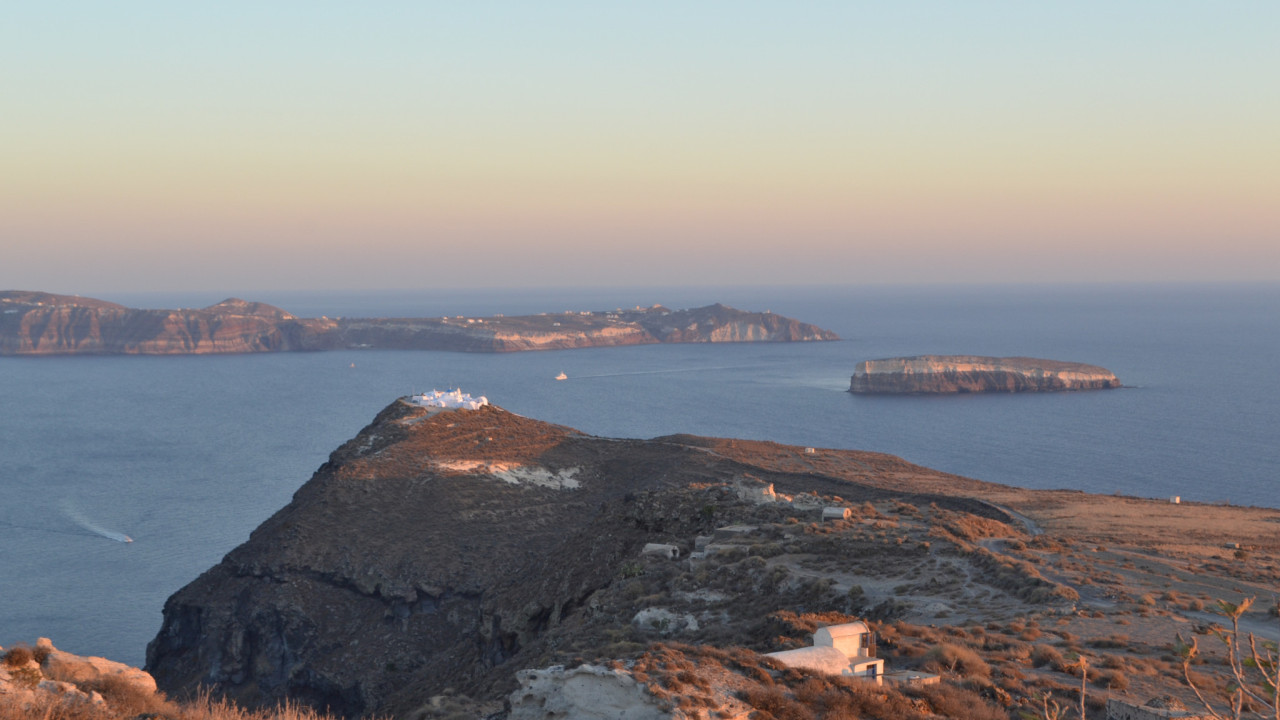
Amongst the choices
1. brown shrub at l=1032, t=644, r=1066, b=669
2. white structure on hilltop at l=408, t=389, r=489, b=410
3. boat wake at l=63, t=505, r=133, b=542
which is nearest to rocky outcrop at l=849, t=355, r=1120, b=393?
white structure on hilltop at l=408, t=389, r=489, b=410

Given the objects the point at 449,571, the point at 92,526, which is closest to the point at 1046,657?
the point at 449,571

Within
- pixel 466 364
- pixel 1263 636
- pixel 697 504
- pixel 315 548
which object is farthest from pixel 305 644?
pixel 466 364

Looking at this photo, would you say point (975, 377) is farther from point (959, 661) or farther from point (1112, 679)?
point (959, 661)

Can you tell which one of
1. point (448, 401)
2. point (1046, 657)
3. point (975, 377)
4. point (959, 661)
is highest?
point (448, 401)

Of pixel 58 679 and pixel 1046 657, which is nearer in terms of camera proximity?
pixel 58 679

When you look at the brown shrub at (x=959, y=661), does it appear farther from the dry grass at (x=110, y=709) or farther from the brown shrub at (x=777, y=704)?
the dry grass at (x=110, y=709)

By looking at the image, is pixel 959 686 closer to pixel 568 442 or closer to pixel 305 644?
pixel 305 644
